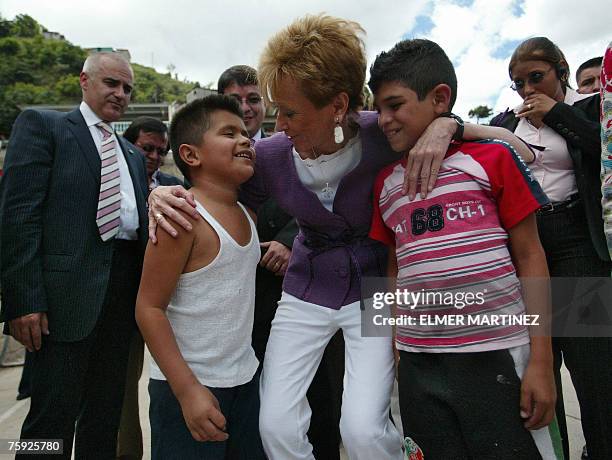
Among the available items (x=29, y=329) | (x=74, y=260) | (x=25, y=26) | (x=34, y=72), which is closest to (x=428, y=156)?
(x=74, y=260)

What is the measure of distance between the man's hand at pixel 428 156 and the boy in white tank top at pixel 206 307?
59 cm

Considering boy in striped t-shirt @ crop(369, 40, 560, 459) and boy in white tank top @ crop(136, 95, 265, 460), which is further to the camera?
boy in white tank top @ crop(136, 95, 265, 460)

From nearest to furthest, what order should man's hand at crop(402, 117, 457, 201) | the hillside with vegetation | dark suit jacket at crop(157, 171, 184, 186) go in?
man's hand at crop(402, 117, 457, 201) < dark suit jacket at crop(157, 171, 184, 186) < the hillside with vegetation

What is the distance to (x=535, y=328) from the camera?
1372 mm

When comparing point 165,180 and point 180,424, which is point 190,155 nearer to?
point 180,424

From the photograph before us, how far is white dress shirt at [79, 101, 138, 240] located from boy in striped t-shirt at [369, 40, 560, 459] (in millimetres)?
1469

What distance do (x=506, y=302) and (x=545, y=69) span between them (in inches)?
45.2

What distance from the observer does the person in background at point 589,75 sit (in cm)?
343

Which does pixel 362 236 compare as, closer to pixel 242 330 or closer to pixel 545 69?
pixel 242 330

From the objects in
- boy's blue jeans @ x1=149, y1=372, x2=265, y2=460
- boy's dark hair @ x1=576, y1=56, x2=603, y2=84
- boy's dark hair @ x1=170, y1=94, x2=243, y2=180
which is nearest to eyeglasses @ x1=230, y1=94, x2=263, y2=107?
boy's dark hair @ x1=170, y1=94, x2=243, y2=180

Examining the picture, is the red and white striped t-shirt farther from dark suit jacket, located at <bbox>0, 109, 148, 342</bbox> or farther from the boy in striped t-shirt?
dark suit jacket, located at <bbox>0, 109, 148, 342</bbox>

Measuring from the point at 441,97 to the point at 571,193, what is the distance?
2.48 feet

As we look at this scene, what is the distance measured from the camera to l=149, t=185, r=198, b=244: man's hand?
57.5 inches

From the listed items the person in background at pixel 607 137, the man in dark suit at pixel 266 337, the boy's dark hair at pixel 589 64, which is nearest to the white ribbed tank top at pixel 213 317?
the man in dark suit at pixel 266 337
